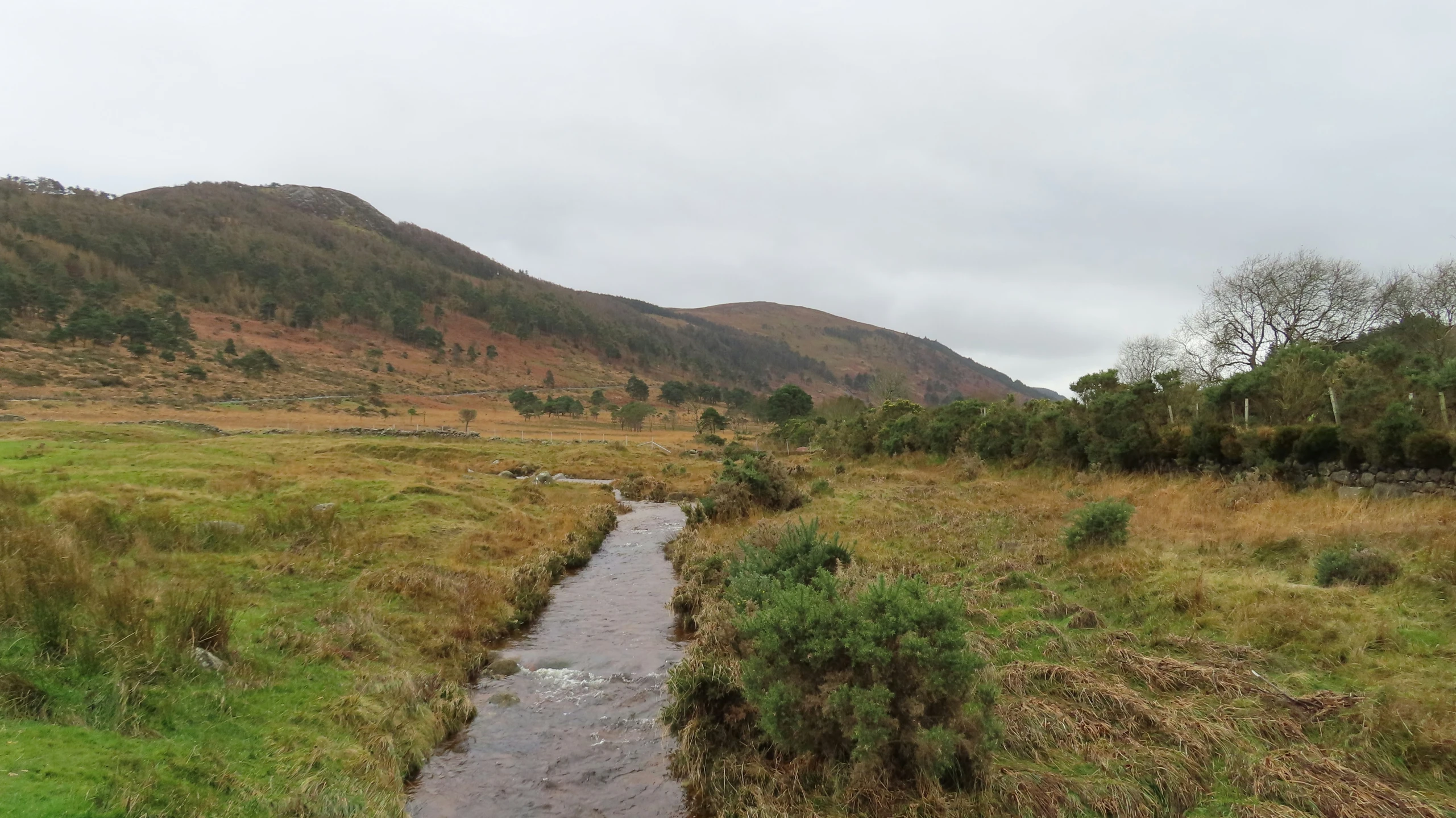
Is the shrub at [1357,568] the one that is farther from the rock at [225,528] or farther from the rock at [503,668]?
the rock at [225,528]

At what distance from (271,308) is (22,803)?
149m

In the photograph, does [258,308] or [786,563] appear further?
[258,308]

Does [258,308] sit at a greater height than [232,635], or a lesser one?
greater

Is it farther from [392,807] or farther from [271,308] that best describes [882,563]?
[271,308]

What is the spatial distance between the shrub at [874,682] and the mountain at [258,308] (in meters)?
77.3

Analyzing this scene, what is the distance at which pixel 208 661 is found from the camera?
7.62 m

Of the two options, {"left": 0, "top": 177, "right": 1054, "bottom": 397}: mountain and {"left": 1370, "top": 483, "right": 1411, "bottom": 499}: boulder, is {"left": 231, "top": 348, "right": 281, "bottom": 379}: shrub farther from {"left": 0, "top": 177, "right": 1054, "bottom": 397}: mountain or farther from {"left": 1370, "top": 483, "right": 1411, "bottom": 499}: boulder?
{"left": 1370, "top": 483, "right": 1411, "bottom": 499}: boulder

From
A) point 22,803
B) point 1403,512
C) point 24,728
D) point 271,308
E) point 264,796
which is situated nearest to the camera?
point 22,803

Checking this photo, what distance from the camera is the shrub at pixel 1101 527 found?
1378 cm

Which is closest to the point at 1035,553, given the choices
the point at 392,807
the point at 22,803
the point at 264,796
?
the point at 392,807

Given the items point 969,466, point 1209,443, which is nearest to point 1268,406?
point 1209,443

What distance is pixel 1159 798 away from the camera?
5.93 m

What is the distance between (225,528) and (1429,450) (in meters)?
26.2

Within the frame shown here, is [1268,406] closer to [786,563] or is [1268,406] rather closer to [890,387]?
[786,563]
